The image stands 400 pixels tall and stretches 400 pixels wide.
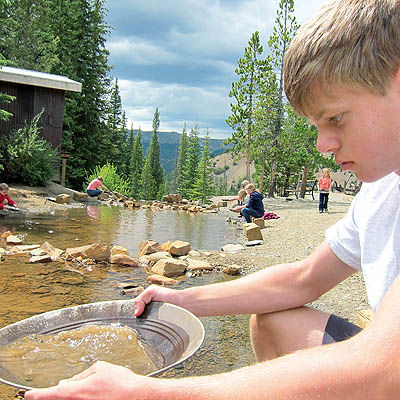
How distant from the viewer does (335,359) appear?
103 centimetres

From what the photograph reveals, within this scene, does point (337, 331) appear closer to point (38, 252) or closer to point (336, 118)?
point (336, 118)

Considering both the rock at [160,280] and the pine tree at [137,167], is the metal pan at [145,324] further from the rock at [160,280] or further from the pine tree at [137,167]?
the pine tree at [137,167]

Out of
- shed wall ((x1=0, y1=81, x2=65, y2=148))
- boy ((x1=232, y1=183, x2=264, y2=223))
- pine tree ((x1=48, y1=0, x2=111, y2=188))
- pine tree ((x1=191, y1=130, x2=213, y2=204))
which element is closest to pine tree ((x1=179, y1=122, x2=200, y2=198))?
pine tree ((x1=191, y1=130, x2=213, y2=204))

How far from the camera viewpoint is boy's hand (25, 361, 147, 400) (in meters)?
1.15

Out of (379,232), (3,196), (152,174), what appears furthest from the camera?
(152,174)

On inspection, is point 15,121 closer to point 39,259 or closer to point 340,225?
point 39,259

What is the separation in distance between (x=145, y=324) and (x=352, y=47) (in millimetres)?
1364

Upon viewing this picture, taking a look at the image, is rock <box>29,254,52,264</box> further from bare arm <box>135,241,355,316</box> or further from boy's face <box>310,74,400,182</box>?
boy's face <box>310,74,400,182</box>

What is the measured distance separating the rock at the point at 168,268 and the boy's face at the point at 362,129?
4129 mm

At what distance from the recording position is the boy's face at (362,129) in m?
1.20

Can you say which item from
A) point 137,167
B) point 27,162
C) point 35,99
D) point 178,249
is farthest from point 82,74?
point 137,167

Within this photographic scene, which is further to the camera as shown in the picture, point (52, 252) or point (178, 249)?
point (178, 249)

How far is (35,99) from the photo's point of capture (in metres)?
19.2

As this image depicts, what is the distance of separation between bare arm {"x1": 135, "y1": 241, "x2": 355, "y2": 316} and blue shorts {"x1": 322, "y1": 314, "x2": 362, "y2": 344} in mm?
178
